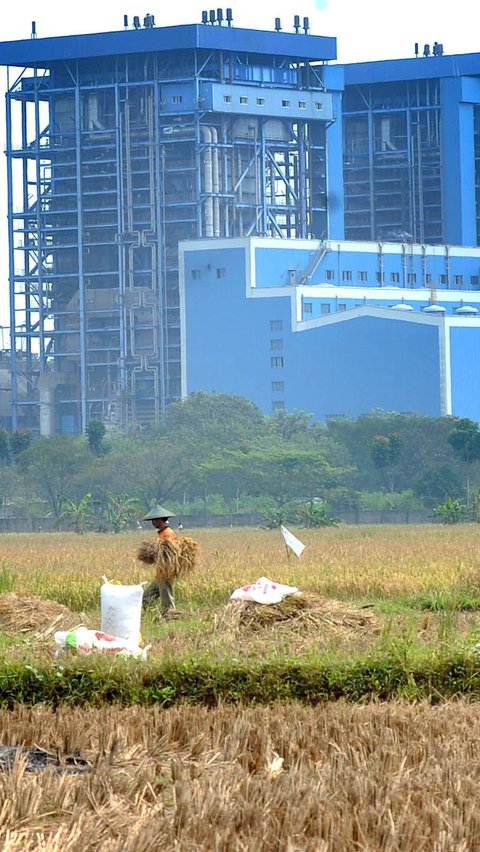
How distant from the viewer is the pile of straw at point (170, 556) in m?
17.3

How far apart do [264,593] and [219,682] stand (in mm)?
4608

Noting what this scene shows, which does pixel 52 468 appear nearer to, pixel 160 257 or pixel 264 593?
pixel 160 257

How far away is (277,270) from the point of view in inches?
4011

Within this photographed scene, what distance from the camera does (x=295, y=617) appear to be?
1675 cm

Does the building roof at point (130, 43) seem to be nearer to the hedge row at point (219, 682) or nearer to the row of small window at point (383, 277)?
the row of small window at point (383, 277)

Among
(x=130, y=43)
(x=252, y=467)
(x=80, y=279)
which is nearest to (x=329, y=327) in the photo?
(x=252, y=467)

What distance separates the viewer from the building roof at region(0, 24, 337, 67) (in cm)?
10681

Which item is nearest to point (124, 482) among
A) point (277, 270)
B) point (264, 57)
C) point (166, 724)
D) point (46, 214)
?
point (277, 270)

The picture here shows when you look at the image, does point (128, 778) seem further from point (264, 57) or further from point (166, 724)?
point (264, 57)

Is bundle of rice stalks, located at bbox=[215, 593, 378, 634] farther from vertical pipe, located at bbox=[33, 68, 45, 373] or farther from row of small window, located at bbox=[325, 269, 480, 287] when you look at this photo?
vertical pipe, located at bbox=[33, 68, 45, 373]

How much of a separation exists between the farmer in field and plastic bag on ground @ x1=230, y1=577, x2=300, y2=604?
62 centimetres

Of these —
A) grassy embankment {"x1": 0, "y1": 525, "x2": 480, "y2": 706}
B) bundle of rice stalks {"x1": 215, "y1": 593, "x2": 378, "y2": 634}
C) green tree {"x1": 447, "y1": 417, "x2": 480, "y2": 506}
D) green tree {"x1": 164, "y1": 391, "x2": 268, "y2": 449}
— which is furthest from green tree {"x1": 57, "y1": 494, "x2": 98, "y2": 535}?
bundle of rice stalks {"x1": 215, "y1": 593, "x2": 378, "y2": 634}

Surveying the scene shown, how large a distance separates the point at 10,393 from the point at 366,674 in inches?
3938

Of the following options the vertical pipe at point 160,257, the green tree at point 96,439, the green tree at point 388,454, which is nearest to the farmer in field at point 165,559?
the green tree at point 388,454
